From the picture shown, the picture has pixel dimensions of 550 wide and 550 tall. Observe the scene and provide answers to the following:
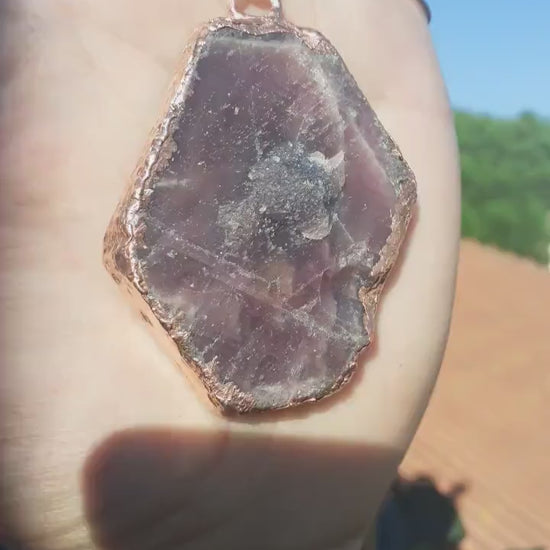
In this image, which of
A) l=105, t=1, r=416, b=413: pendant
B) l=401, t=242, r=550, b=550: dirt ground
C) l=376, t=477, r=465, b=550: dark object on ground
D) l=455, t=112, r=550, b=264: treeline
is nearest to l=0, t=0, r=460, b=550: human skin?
l=105, t=1, r=416, b=413: pendant

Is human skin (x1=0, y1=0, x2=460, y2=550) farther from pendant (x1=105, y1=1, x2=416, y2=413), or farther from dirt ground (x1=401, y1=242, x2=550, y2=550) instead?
dirt ground (x1=401, y1=242, x2=550, y2=550)

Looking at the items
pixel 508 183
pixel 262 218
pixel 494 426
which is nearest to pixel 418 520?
pixel 494 426

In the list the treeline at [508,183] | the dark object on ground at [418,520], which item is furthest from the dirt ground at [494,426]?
the treeline at [508,183]

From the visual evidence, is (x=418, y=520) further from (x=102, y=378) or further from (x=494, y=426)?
(x=102, y=378)

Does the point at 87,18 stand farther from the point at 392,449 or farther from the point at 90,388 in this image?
the point at 392,449

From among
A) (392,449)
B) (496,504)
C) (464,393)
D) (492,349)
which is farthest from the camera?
(492,349)

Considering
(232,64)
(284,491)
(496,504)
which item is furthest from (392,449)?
(496,504)
